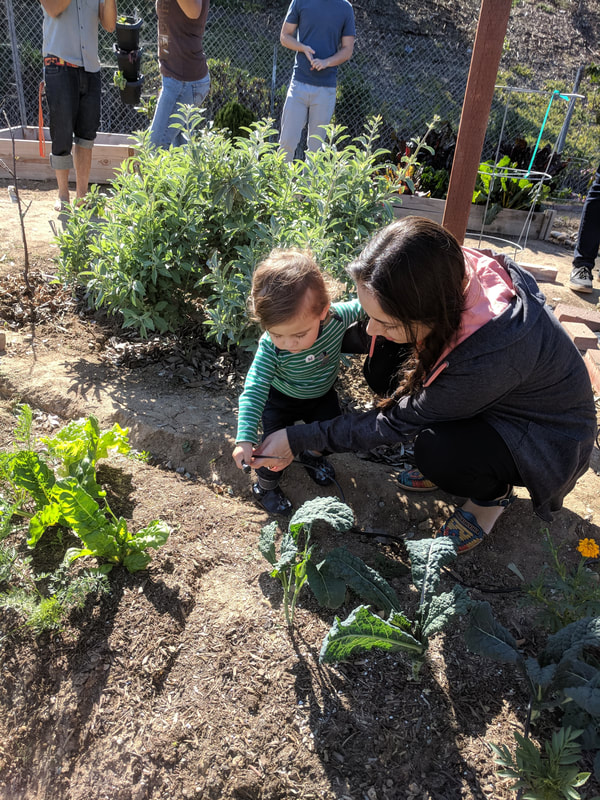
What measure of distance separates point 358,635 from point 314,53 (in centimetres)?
489

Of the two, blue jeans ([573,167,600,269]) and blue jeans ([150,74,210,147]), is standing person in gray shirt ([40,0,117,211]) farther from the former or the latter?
blue jeans ([573,167,600,269])

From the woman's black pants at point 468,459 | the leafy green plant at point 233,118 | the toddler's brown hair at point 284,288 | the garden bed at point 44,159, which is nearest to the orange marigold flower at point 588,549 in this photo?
the woman's black pants at point 468,459

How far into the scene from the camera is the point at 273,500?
7.98 feet

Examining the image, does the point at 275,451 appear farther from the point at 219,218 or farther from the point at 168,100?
the point at 168,100

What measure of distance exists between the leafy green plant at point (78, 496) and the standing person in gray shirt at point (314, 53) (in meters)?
3.48

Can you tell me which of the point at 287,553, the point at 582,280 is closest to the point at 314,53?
the point at 582,280

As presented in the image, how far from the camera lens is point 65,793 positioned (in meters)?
1.67

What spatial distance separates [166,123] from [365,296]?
3738 mm

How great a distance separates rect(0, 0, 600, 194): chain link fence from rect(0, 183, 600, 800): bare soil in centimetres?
587

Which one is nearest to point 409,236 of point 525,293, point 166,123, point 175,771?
point 525,293

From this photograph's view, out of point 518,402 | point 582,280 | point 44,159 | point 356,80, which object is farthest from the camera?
point 356,80

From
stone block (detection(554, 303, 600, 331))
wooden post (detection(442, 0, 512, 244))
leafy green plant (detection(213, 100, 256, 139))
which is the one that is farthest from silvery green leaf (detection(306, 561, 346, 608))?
leafy green plant (detection(213, 100, 256, 139))

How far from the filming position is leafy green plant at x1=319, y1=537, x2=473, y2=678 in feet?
5.13

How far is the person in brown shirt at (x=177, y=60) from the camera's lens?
449cm
